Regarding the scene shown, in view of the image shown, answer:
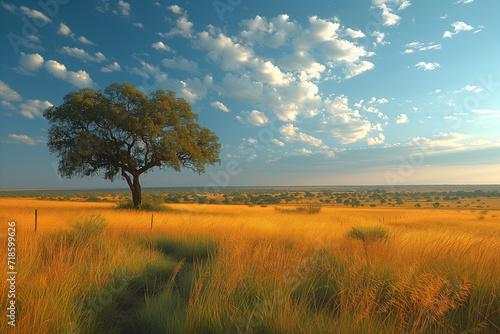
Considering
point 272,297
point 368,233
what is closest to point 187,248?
point 272,297

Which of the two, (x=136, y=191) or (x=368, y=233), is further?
(x=136, y=191)

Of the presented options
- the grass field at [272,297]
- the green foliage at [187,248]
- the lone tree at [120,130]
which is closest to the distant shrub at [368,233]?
the grass field at [272,297]

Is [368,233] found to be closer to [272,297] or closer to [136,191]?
[272,297]

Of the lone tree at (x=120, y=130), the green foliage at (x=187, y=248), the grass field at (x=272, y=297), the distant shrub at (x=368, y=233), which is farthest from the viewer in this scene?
the lone tree at (x=120, y=130)

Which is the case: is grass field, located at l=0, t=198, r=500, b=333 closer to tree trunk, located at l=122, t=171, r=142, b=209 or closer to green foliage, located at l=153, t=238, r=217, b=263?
green foliage, located at l=153, t=238, r=217, b=263

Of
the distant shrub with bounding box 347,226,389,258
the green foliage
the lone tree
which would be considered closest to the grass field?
the green foliage

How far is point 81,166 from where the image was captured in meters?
23.9

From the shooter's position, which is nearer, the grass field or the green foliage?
the grass field

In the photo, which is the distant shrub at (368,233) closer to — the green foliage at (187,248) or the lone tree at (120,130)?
the green foliage at (187,248)

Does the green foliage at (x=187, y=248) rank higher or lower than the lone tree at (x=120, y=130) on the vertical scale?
lower

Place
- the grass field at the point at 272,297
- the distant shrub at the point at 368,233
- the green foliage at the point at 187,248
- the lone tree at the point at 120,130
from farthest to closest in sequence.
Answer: the lone tree at the point at 120,130 < the distant shrub at the point at 368,233 < the green foliage at the point at 187,248 < the grass field at the point at 272,297

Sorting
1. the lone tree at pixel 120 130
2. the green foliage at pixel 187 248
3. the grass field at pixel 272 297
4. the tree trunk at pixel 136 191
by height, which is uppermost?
the lone tree at pixel 120 130

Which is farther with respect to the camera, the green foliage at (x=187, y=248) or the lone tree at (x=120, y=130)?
the lone tree at (x=120, y=130)

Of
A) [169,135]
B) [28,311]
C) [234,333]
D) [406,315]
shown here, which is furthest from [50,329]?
[169,135]
